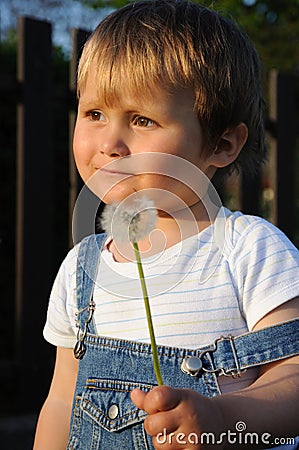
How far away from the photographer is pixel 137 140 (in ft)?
4.67

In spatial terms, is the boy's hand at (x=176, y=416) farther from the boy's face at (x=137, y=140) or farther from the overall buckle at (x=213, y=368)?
the boy's face at (x=137, y=140)

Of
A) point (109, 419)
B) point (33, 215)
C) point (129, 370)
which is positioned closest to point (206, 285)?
point (129, 370)

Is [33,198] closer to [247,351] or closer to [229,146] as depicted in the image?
[229,146]

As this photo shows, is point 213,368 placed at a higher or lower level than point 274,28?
lower

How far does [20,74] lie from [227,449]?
239 cm

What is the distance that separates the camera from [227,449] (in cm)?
128

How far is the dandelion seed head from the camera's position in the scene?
1.10 metres

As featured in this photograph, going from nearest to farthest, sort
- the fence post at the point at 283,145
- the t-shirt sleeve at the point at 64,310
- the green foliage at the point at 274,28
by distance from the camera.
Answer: the t-shirt sleeve at the point at 64,310, the fence post at the point at 283,145, the green foliage at the point at 274,28

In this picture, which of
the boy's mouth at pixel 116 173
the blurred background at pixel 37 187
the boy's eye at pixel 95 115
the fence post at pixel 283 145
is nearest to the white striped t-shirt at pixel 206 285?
the boy's mouth at pixel 116 173

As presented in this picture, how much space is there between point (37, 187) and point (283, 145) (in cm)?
165

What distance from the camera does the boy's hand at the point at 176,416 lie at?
1009mm

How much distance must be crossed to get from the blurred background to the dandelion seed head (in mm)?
984

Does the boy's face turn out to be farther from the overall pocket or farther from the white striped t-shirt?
the overall pocket

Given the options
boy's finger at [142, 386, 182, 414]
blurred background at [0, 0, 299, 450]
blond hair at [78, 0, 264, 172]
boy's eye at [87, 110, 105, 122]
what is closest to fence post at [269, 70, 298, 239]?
blurred background at [0, 0, 299, 450]
